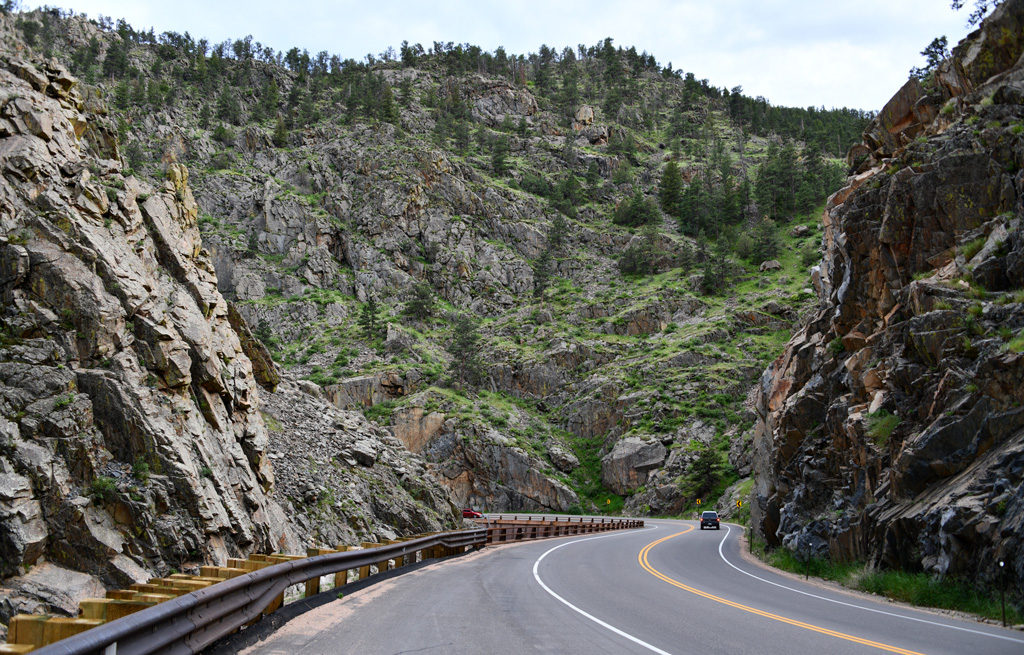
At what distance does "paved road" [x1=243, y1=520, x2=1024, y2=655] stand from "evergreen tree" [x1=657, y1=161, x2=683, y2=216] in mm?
102859

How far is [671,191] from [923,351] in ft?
333

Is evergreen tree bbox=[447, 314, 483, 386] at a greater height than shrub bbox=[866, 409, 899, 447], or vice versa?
evergreen tree bbox=[447, 314, 483, 386]

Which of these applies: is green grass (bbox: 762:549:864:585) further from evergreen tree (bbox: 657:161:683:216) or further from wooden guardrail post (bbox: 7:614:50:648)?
evergreen tree (bbox: 657:161:683:216)

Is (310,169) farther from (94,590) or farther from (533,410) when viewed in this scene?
(94,590)

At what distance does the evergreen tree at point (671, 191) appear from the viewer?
369 ft

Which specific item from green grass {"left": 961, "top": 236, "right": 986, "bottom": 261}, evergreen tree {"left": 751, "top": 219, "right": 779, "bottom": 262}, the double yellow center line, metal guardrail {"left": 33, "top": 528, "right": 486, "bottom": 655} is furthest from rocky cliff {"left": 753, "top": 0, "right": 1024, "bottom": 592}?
evergreen tree {"left": 751, "top": 219, "right": 779, "bottom": 262}

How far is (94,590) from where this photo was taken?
1220 centimetres

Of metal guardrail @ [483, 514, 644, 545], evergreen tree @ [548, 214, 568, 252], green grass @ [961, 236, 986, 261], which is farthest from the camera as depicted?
evergreen tree @ [548, 214, 568, 252]

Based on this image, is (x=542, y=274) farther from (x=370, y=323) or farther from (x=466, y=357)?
(x=370, y=323)

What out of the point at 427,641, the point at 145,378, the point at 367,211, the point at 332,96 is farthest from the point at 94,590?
the point at 332,96

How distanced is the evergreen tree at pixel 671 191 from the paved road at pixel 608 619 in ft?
337

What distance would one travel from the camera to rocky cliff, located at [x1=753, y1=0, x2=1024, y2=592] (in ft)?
43.7

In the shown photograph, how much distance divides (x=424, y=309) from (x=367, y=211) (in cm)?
2410

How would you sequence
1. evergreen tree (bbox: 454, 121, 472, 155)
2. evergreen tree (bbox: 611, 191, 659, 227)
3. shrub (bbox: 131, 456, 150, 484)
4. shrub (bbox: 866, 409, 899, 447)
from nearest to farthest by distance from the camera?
shrub (bbox: 131, 456, 150, 484) → shrub (bbox: 866, 409, 899, 447) → evergreen tree (bbox: 611, 191, 659, 227) → evergreen tree (bbox: 454, 121, 472, 155)
